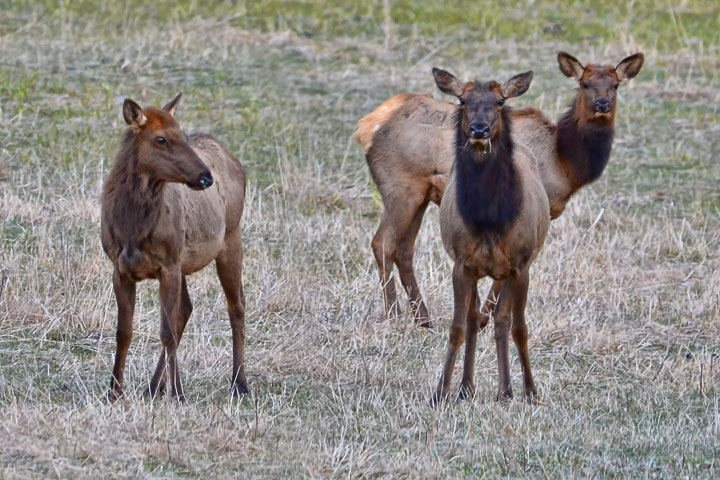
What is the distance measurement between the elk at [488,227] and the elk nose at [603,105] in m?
2.51

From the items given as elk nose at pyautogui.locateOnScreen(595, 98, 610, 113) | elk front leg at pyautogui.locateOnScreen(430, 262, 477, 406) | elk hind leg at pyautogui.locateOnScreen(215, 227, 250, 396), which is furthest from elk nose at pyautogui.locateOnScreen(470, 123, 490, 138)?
elk nose at pyautogui.locateOnScreen(595, 98, 610, 113)

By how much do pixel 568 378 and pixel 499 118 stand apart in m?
1.92

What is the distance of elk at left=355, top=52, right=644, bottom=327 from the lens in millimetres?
11555

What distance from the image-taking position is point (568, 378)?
31.0ft

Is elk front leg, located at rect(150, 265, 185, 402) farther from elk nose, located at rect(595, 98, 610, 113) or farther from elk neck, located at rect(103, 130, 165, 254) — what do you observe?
elk nose, located at rect(595, 98, 610, 113)

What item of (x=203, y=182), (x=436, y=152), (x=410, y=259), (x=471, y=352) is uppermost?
(x=203, y=182)

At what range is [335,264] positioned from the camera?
12.1 metres

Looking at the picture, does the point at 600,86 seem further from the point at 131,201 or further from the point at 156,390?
the point at 156,390

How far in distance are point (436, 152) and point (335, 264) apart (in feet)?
4.64

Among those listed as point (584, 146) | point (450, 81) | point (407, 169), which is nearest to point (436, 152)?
point (407, 169)

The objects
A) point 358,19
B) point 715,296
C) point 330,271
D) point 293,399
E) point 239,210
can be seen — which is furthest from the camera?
point 358,19

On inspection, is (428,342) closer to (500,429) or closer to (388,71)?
(500,429)

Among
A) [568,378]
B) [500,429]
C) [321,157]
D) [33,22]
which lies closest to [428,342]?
[568,378]

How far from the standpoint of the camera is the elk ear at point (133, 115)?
27.5 ft
